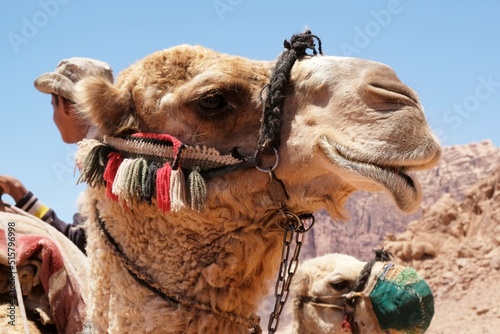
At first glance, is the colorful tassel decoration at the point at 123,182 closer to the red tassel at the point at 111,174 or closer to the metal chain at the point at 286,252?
the red tassel at the point at 111,174

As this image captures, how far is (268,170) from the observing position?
2.66 m

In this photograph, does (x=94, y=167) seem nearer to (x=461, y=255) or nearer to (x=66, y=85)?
(x=66, y=85)

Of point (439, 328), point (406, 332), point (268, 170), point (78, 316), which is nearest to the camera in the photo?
point (268, 170)

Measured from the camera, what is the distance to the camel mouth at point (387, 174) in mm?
2420

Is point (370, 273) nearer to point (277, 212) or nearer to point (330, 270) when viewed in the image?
point (330, 270)

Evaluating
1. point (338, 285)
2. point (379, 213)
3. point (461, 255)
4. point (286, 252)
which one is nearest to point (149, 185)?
point (286, 252)

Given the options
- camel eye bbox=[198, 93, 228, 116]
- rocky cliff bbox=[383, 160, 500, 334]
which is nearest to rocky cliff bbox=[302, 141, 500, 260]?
rocky cliff bbox=[383, 160, 500, 334]

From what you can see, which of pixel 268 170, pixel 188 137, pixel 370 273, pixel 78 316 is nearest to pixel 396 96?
pixel 268 170

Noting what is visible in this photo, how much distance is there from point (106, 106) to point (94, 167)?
0.28 metres

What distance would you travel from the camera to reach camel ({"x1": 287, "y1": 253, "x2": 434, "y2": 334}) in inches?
272

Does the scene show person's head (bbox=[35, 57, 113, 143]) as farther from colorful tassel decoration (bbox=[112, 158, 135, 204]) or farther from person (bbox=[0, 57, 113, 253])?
colorful tassel decoration (bbox=[112, 158, 135, 204])

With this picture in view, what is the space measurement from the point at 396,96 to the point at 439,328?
1615 cm

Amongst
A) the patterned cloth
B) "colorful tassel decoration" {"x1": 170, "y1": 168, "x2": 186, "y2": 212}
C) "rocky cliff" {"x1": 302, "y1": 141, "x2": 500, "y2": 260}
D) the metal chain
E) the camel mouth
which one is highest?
the camel mouth

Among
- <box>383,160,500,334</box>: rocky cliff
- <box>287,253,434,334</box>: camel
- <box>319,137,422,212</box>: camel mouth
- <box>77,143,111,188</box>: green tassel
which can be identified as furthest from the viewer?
<box>383,160,500,334</box>: rocky cliff
